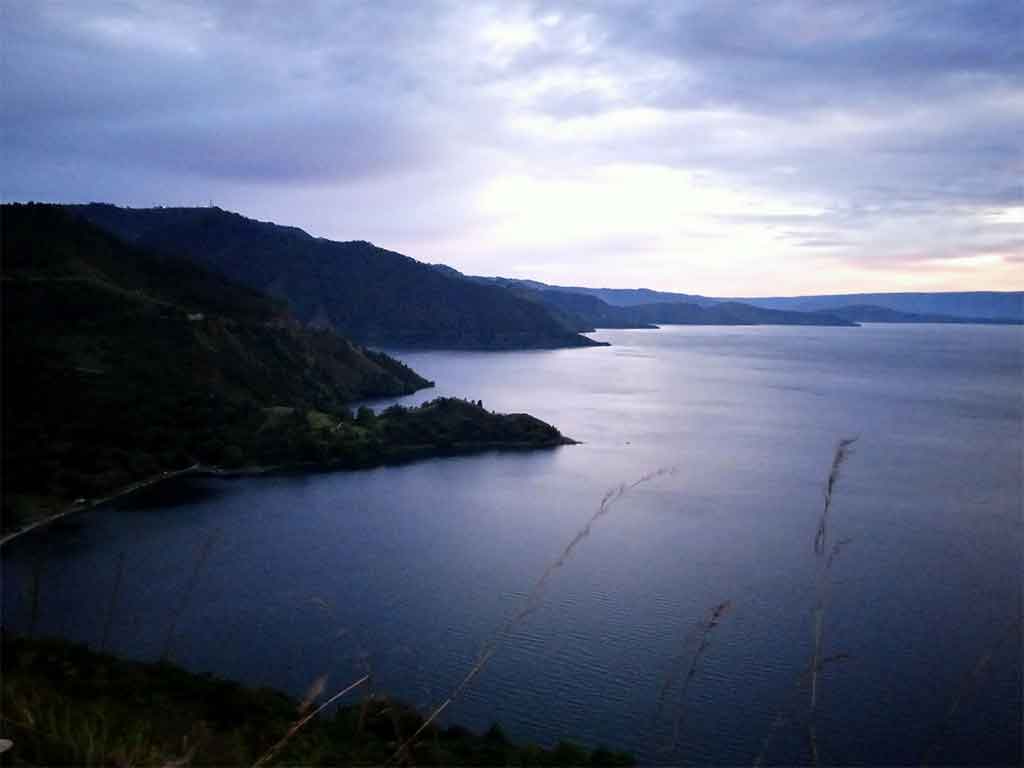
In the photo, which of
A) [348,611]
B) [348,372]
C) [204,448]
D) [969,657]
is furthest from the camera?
[348,372]

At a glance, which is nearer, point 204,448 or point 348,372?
point 204,448

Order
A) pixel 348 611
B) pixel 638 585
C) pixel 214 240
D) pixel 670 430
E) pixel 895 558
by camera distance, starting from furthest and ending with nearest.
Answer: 1. pixel 214 240
2. pixel 670 430
3. pixel 895 558
4. pixel 638 585
5. pixel 348 611

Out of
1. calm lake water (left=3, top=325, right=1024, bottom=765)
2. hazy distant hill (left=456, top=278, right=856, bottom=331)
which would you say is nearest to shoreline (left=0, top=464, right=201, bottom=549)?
calm lake water (left=3, top=325, right=1024, bottom=765)

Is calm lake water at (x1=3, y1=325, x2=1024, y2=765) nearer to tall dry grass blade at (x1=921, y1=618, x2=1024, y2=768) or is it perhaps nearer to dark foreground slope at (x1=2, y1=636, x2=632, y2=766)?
tall dry grass blade at (x1=921, y1=618, x2=1024, y2=768)

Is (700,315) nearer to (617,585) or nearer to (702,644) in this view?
(617,585)

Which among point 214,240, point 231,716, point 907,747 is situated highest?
point 214,240

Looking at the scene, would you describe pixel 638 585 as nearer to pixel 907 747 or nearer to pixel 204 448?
pixel 907 747

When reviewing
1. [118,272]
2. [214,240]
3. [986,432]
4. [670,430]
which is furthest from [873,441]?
[214,240]

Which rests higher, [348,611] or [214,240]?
[214,240]
